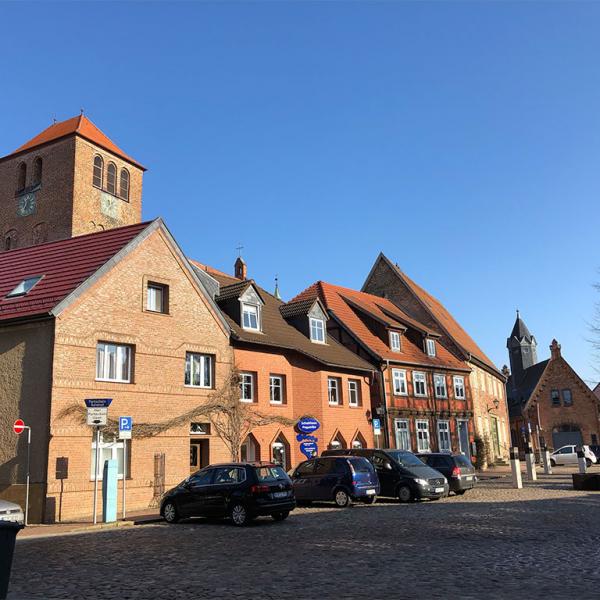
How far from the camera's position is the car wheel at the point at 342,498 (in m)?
20.3

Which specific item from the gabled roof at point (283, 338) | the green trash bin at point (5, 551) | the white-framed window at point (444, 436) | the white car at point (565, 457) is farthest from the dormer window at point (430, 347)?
the green trash bin at point (5, 551)

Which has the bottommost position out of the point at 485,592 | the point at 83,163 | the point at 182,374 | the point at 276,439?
the point at 485,592

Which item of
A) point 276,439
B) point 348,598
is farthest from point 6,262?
point 348,598

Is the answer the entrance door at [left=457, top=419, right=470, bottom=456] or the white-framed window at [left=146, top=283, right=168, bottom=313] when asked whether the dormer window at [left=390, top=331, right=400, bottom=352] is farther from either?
the white-framed window at [left=146, top=283, right=168, bottom=313]

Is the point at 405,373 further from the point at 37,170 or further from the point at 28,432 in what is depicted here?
the point at 37,170

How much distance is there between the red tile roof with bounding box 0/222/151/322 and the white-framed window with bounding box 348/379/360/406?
14262mm

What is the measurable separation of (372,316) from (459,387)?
333 inches

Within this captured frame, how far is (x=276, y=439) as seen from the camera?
1096 inches

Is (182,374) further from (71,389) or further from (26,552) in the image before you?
(26,552)

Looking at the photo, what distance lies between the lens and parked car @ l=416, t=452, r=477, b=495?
79.3 ft

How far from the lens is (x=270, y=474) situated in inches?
661

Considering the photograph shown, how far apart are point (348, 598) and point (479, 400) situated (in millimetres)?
40742

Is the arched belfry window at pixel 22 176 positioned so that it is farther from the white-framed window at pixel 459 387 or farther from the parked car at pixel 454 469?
the parked car at pixel 454 469

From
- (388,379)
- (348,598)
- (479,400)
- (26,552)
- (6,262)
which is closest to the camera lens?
(348,598)
